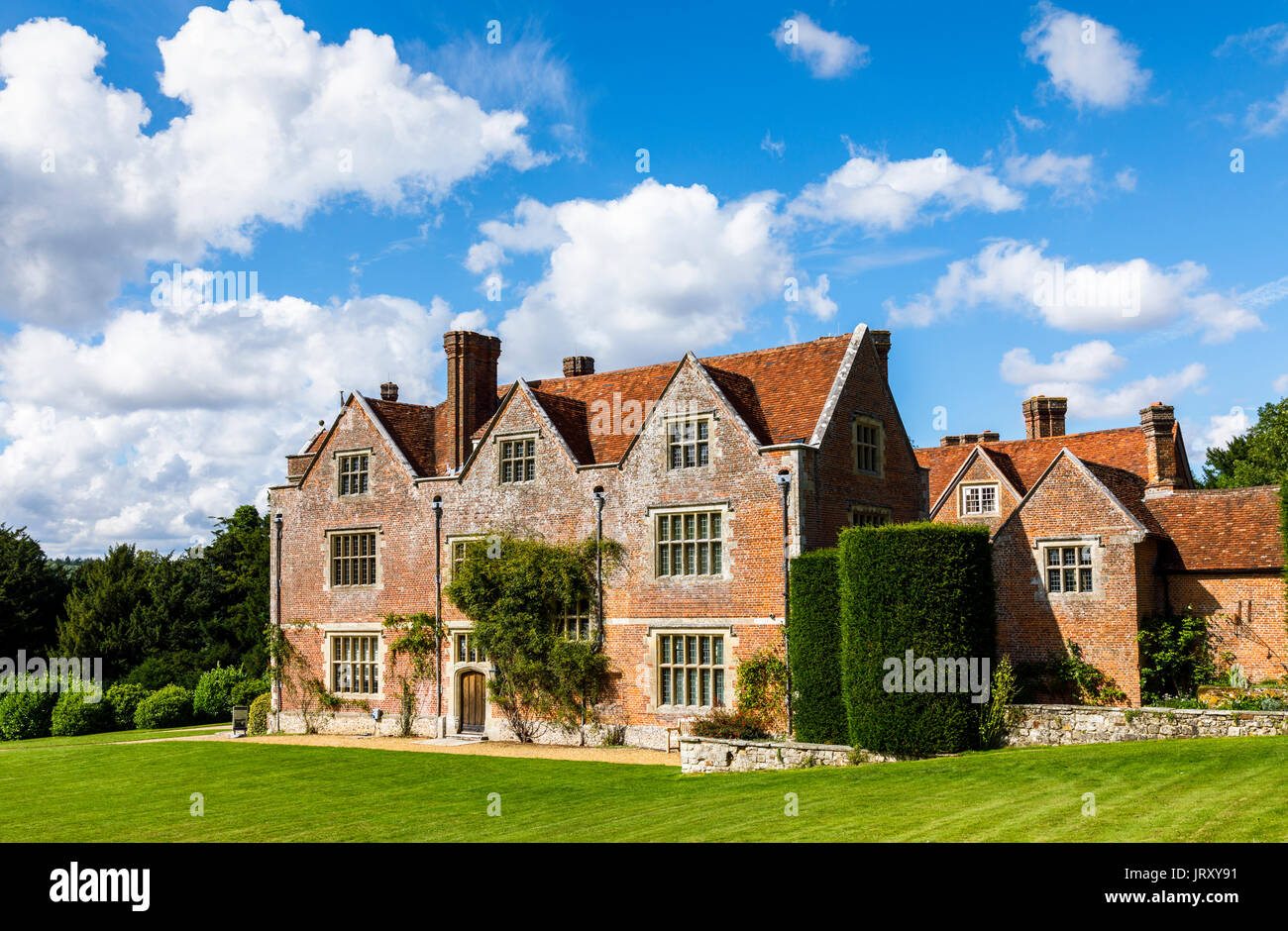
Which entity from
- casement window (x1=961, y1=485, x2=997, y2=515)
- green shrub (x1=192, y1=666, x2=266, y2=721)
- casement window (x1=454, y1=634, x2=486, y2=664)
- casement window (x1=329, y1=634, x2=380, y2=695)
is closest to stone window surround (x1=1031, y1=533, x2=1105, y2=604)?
casement window (x1=961, y1=485, x2=997, y2=515)

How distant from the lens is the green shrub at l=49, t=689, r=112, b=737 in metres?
39.2

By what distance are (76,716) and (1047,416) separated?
4033 centimetres

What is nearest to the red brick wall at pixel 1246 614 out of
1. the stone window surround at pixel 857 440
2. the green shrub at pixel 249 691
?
the stone window surround at pixel 857 440

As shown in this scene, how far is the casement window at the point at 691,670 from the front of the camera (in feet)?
85.7

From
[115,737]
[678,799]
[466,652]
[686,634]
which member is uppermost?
[686,634]

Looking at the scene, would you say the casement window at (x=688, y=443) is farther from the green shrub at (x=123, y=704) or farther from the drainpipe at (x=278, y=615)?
the green shrub at (x=123, y=704)

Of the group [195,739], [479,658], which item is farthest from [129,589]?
[479,658]

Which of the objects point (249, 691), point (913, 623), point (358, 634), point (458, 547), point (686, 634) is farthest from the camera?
point (249, 691)

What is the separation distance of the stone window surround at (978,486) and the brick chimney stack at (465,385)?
19.2 metres

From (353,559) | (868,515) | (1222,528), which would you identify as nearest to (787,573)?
(868,515)

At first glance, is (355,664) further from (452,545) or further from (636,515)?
(636,515)

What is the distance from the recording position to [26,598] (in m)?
52.5
